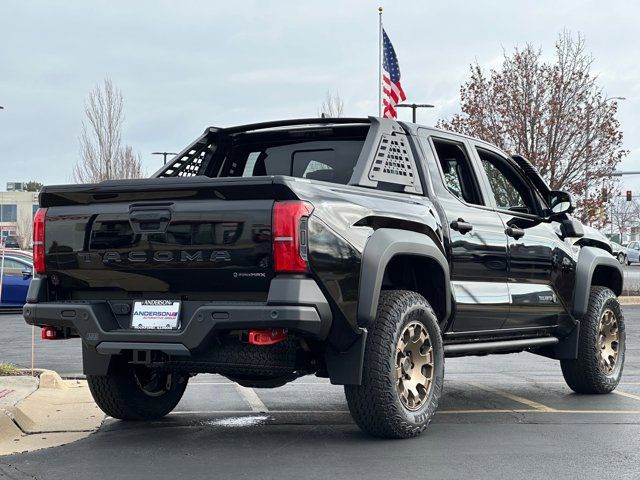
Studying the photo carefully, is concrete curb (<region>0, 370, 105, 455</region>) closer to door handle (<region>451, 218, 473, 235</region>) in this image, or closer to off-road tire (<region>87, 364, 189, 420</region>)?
off-road tire (<region>87, 364, 189, 420</region>)

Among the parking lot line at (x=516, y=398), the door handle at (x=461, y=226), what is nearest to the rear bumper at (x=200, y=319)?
the door handle at (x=461, y=226)

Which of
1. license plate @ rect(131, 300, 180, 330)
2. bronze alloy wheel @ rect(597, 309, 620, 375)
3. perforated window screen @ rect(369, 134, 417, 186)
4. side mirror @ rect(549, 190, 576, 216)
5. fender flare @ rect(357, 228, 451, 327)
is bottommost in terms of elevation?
bronze alloy wheel @ rect(597, 309, 620, 375)

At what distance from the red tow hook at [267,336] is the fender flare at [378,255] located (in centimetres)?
47

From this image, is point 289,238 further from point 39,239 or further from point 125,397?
point 125,397

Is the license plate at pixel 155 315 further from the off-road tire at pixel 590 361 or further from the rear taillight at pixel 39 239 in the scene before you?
the off-road tire at pixel 590 361

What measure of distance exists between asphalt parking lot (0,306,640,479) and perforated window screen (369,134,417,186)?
5.37 feet

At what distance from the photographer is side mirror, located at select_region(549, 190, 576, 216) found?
846cm

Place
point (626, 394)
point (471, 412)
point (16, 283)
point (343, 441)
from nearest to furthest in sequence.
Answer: point (343, 441), point (471, 412), point (626, 394), point (16, 283)

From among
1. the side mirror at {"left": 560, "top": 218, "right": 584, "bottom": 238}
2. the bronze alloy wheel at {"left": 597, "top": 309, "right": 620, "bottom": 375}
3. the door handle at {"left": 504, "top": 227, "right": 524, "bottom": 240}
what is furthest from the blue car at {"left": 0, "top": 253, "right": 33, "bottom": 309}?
the door handle at {"left": 504, "top": 227, "right": 524, "bottom": 240}

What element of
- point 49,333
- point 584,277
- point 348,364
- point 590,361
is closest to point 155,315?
point 49,333

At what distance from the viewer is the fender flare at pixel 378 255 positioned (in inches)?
240

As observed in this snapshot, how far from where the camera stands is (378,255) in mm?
6207

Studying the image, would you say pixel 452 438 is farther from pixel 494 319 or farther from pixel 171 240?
pixel 171 240

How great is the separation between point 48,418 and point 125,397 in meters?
0.68
